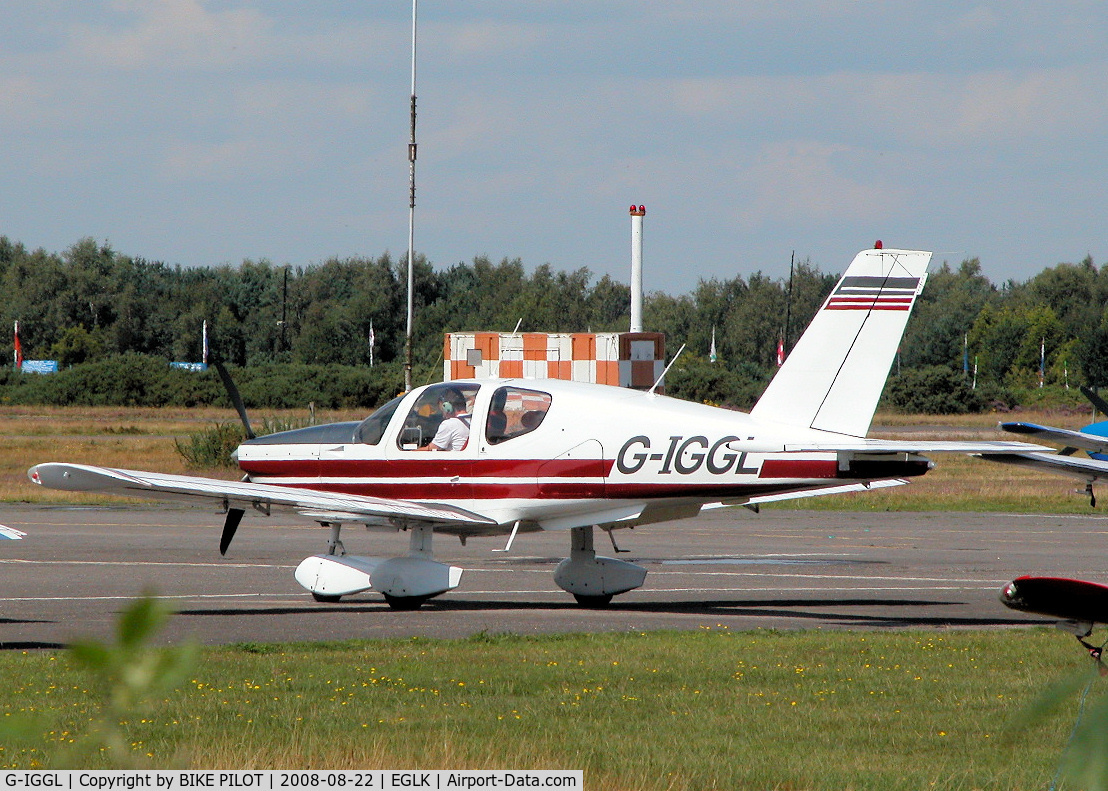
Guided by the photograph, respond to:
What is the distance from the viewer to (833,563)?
18047 millimetres

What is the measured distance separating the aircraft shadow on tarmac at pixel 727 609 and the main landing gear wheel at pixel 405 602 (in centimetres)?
12

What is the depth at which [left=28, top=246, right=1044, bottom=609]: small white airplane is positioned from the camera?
12.3 m

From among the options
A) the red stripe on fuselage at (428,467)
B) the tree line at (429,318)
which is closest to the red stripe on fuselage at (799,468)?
the red stripe on fuselage at (428,467)

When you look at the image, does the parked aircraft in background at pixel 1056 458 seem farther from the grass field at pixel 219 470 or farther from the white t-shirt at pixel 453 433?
the grass field at pixel 219 470

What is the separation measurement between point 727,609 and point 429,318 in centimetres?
7602

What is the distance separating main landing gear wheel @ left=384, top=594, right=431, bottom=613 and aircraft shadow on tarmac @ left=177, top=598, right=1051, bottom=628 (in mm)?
116

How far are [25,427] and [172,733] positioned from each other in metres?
53.4

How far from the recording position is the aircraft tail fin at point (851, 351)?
12.5m

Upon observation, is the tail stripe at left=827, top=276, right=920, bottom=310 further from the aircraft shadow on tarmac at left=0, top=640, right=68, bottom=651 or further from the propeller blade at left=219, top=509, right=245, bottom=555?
the aircraft shadow on tarmac at left=0, top=640, right=68, bottom=651

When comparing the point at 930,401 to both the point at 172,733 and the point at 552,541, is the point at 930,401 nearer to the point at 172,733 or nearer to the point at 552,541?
the point at 552,541

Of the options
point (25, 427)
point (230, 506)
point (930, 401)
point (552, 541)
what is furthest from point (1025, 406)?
point (230, 506)

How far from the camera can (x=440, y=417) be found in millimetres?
13531

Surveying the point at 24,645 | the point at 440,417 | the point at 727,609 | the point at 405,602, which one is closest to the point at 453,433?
the point at 440,417

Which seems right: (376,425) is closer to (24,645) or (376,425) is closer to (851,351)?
(24,645)
